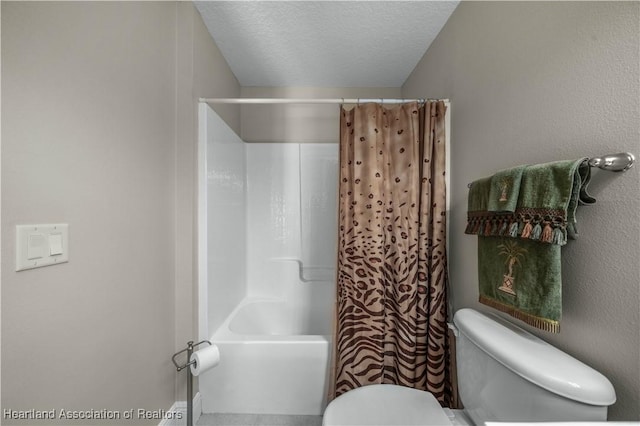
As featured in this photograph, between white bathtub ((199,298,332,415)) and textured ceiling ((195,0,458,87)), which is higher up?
textured ceiling ((195,0,458,87))

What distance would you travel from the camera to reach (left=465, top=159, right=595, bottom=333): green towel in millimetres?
745

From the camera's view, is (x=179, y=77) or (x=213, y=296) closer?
(x=179, y=77)

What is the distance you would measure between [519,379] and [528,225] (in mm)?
458

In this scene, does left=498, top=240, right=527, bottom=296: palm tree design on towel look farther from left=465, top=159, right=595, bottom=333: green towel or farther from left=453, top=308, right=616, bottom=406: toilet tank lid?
left=453, top=308, right=616, bottom=406: toilet tank lid

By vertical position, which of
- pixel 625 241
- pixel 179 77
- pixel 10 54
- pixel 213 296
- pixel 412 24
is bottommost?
pixel 213 296

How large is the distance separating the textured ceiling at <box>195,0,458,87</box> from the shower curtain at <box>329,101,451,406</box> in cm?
61

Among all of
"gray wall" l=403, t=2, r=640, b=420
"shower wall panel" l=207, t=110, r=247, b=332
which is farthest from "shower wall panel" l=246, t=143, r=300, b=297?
"gray wall" l=403, t=2, r=640, b=420

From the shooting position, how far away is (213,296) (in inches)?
66.2

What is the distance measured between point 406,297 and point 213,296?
1.17 m

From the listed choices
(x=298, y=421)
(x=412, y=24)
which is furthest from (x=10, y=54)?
(x=298, y=421)

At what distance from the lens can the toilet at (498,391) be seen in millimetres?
665

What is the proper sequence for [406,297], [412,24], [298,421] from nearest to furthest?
[406,297] < [298,421] < [412,24]

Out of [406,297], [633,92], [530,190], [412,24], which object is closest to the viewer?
[633,92]

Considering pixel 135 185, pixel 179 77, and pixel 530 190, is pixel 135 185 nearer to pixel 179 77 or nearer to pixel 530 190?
pixel 179 77
